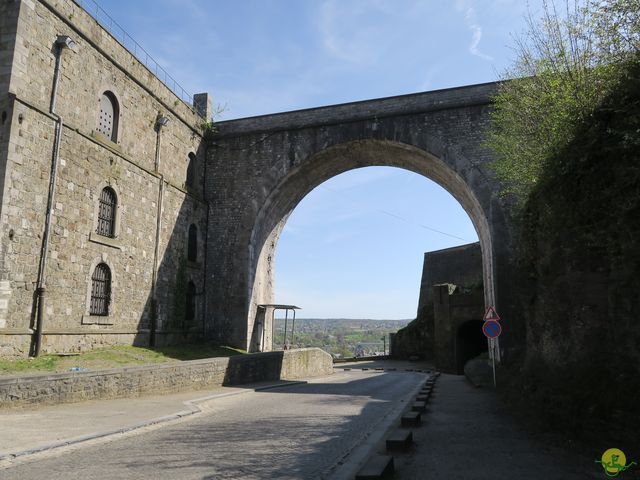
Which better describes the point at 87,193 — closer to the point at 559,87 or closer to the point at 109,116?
the point at 109,116

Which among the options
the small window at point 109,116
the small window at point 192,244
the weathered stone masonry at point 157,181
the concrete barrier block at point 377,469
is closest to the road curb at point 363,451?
the concrete barrier block at point 377,469

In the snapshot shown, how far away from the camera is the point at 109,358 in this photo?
13992 mm

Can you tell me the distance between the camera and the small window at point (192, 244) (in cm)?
2112

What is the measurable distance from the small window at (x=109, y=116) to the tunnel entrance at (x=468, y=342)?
1999 cm

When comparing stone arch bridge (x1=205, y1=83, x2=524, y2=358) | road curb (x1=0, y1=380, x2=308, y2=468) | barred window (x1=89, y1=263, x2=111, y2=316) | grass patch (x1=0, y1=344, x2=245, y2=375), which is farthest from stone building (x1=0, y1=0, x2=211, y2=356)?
road curb (x1=0, y1=380, x2=308, y2=468)

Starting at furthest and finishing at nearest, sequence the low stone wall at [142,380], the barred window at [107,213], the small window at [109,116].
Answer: the small window at [109,116] → the barred window at [107,213] → the low stone wall at [142,380]

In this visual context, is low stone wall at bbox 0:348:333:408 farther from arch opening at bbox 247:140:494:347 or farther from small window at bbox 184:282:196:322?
arch opening at bbox 247:140:494:347

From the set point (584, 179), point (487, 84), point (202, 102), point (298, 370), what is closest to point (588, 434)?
point (584, 179)

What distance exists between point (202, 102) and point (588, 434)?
2198 centimetres

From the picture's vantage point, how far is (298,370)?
19531 millimetres

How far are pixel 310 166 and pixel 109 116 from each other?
8677 mm

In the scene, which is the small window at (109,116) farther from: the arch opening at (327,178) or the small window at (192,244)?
the arch opening at (327,178)

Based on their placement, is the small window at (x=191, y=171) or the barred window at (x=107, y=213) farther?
the small window at (x=191, y=171)

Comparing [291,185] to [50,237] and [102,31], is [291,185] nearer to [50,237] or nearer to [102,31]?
[102,31]
